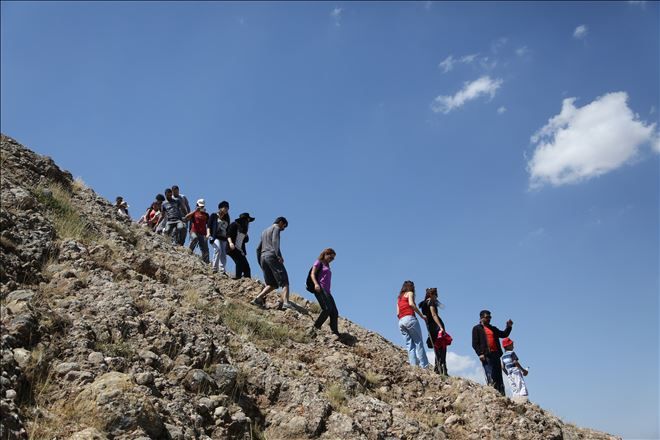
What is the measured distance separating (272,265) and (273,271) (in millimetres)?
130

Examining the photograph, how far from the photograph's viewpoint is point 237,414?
6988mm

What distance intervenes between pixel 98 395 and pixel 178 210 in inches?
413

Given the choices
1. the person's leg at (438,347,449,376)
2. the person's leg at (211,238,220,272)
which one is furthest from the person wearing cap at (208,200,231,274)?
the person's leg at (438,347,449,376)

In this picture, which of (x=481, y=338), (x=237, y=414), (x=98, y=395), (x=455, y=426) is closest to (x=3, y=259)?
(x=98, y=395)

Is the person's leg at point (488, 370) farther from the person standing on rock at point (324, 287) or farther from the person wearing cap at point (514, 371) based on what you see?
the person standing on rock at point (324, 287)

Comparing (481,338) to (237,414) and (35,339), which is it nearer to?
(237,414)

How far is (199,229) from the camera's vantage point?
14766mm

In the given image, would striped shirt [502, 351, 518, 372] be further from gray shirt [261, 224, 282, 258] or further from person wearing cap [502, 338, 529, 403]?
gray shirt [261, 224, 282, 258]

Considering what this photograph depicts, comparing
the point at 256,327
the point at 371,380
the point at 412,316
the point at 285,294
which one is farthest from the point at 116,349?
the point at 412,316

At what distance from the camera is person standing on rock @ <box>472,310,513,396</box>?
10.9 m

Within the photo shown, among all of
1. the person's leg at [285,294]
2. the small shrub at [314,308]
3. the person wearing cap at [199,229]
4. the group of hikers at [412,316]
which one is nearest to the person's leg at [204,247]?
the person wearing cap at [199,229]

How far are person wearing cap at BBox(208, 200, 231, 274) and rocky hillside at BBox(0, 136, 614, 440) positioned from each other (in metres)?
1.67

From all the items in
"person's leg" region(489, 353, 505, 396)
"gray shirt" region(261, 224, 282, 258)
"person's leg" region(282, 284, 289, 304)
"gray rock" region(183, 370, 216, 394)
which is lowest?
"gray rock" region(183, 370, 216, 394)

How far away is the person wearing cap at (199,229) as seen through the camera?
14.7 metres
